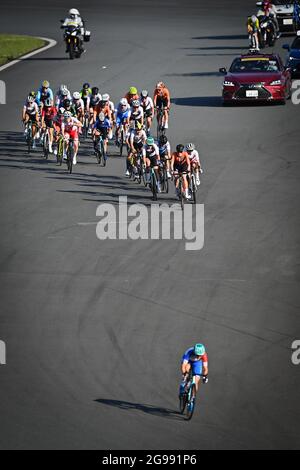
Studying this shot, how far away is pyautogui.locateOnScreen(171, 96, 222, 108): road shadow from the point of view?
4731 centimetres

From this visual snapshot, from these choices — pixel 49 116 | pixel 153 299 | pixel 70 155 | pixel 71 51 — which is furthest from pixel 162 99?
pixel 153 299

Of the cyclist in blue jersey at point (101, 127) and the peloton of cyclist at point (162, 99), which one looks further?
the peloton of cyclist at point (162, 99)

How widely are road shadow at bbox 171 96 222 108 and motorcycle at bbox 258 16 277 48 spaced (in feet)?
30.3

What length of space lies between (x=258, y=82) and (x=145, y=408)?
24126mm

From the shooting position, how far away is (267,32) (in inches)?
2259

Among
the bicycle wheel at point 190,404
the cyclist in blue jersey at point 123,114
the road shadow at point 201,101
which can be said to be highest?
the road shadow at point 201,101

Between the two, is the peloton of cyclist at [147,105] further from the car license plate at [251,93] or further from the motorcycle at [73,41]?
the motorcycle at [73,41]

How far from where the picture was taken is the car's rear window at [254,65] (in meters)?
45.6

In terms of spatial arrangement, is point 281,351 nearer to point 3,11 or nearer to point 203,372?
point 203,372

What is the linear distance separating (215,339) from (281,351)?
1.27 meters

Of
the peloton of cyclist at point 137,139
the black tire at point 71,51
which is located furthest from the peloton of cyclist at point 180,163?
the black tire at point 71,51

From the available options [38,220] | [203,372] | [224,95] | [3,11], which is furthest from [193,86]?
[203,372]

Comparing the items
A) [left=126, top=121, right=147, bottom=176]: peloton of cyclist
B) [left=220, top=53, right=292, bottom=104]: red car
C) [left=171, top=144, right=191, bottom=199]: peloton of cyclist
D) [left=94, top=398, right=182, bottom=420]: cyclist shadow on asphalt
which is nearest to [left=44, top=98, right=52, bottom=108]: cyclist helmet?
[left=126, top=121, right=147, bottom=176]: peloton of cyclist

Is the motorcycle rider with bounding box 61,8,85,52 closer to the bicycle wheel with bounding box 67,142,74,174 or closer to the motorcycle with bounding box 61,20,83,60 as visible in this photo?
the motorcycle with bounding box 61,20,83,60
